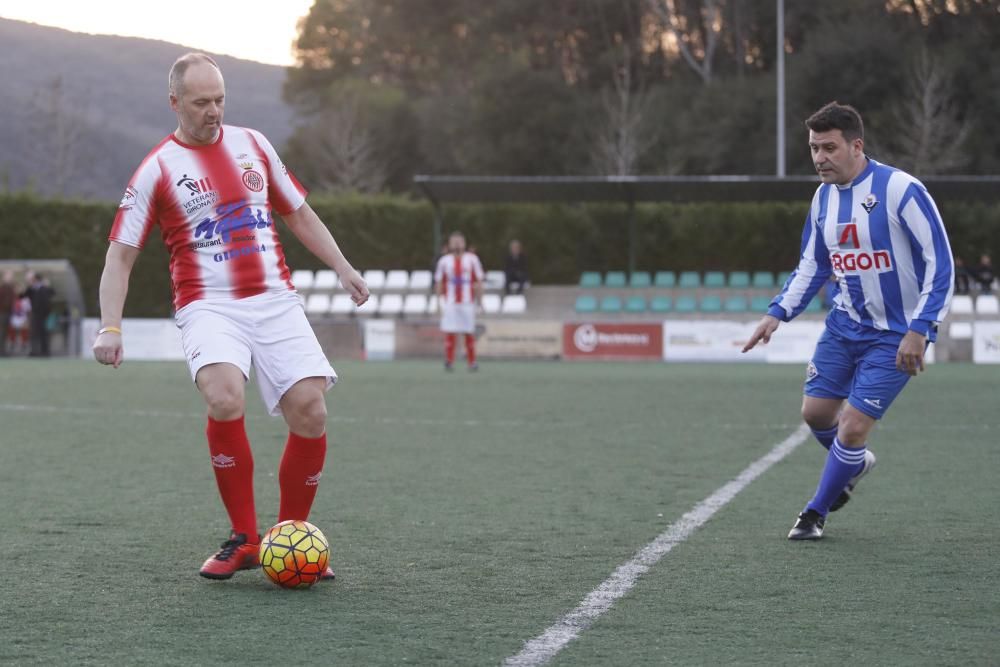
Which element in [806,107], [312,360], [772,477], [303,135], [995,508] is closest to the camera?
[312,360]

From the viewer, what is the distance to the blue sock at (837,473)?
603 centimetres

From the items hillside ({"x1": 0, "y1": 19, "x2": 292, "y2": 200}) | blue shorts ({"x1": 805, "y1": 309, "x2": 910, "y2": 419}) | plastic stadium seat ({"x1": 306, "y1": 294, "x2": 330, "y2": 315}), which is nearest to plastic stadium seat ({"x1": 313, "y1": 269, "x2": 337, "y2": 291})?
plastic stadium seat ({"x1": 306, "y1": 294, "x2": 330, "y2": 315})

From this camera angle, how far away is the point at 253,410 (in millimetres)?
13352

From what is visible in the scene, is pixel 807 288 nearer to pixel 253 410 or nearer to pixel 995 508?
pixel 995 508

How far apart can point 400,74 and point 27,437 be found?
190 ft

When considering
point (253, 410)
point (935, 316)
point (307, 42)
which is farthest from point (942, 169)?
point (307, 42)

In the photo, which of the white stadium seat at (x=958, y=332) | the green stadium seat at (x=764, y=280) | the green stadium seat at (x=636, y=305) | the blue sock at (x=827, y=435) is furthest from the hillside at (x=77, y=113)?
A: the blue sock at (x=827, y=435)

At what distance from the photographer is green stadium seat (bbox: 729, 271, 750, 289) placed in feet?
97.3

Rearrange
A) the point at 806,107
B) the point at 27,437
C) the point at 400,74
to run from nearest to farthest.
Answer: the point at 27,437
the point at 806,107
the point at 400,74

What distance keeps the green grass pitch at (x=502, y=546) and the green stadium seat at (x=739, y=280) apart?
1728cm

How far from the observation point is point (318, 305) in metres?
29.9

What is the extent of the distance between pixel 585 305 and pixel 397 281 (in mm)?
4523

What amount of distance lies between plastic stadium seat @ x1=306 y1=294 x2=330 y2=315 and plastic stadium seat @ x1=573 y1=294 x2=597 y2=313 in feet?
17.2

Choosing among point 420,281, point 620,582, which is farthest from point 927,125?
point 620,582
